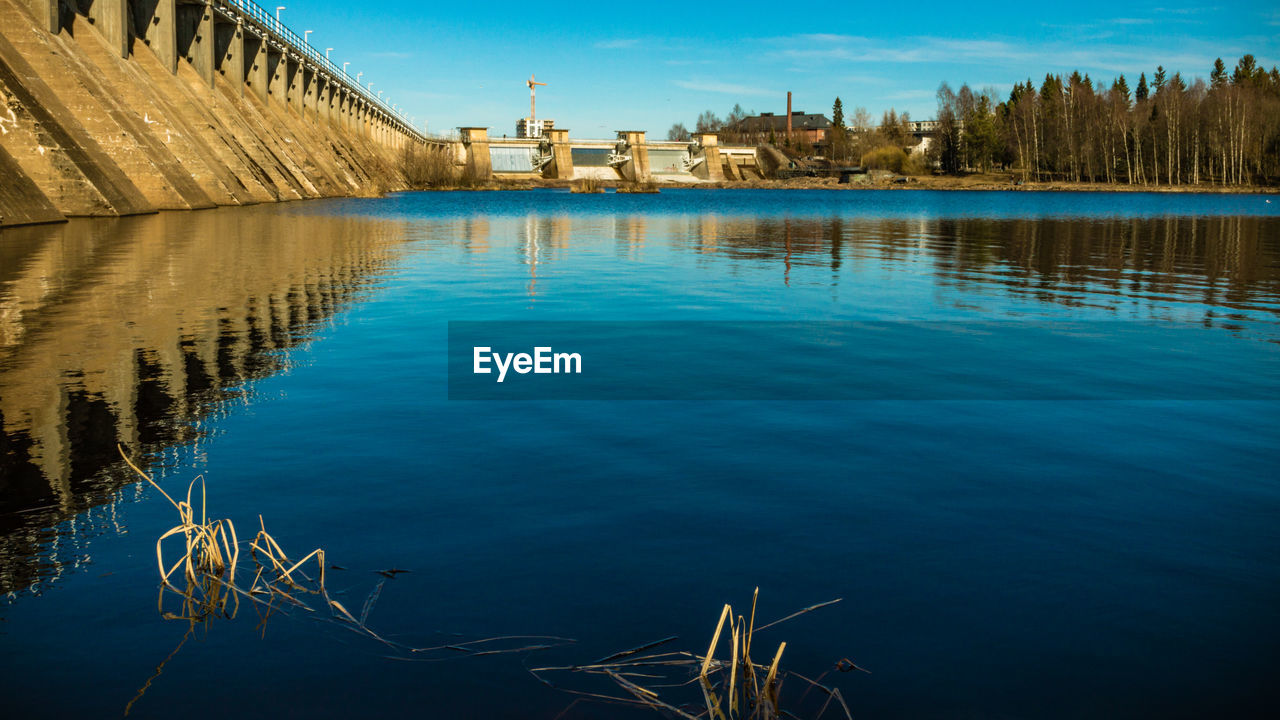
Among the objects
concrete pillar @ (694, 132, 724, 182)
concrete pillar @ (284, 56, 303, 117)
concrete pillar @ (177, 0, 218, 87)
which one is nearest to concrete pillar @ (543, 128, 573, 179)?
concrete pillar @ (694, 132, 724, 182)

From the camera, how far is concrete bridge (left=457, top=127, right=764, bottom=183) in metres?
144

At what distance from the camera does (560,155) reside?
144875 mm

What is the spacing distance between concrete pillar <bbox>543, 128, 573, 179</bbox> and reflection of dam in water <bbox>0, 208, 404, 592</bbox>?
12428 centimetres

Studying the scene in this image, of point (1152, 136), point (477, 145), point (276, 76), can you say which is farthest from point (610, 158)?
point (276, 76)

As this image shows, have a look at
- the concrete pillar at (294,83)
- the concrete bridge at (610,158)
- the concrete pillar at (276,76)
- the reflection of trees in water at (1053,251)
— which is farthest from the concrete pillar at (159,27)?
the concrete bridge at (610,158)

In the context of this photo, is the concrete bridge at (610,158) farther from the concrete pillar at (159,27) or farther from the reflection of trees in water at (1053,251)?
the reflection of trees in water at (1053,251)

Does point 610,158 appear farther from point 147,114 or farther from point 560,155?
point 147,114

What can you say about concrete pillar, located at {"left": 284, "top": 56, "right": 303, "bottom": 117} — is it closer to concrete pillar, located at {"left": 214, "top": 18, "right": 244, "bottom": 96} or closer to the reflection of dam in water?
concrete pillar, located at {"left": 214, "top": 18, "right": 244, "bottom": 96}

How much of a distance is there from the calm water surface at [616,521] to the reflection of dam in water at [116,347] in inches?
2.0

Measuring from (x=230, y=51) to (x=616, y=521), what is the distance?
5725 centimetres

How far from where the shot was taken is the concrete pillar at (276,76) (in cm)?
6281

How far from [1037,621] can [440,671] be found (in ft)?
7.86

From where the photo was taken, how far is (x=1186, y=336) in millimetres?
11602

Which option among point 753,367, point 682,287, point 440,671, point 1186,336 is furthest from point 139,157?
point 440,671
